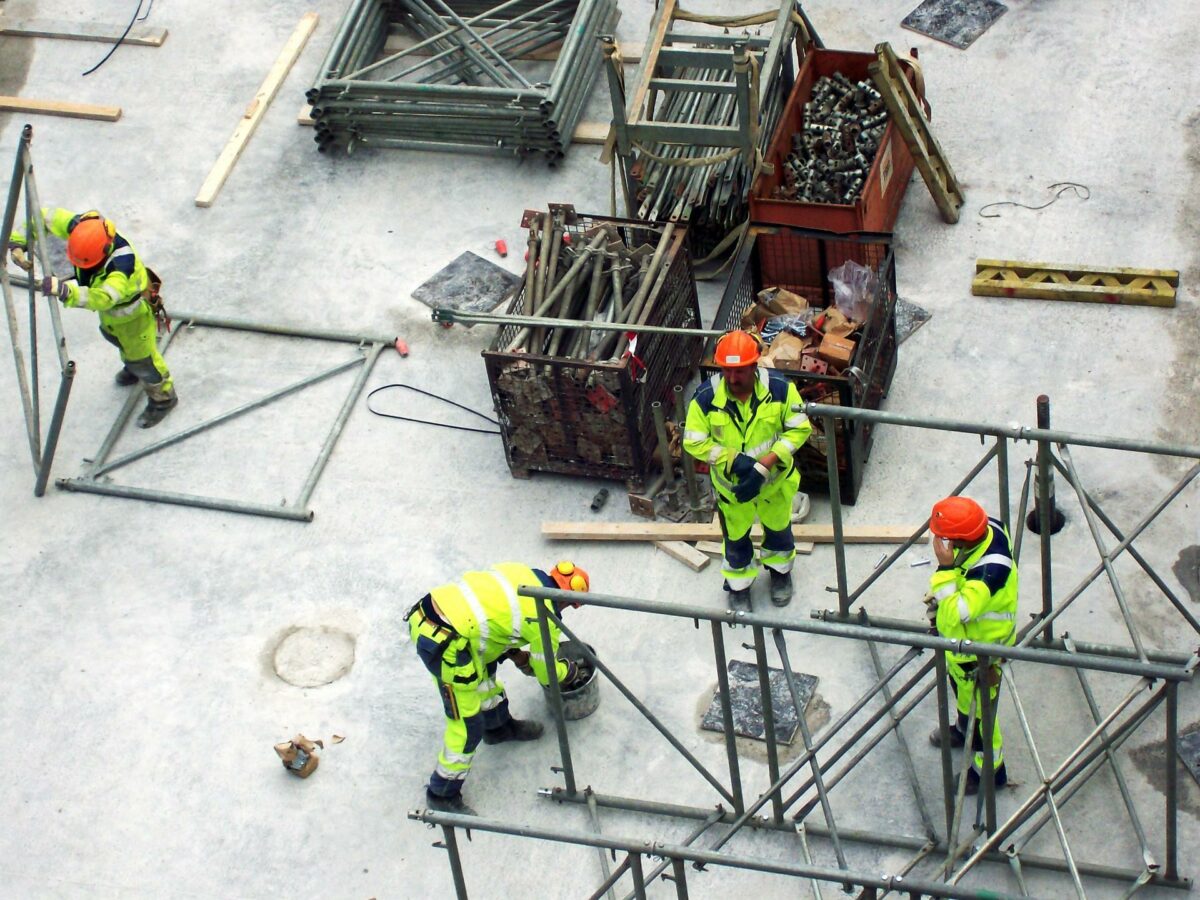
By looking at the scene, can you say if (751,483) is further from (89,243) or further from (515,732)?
(89,243)

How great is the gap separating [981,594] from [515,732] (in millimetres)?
3488

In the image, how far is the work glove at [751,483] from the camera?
38.0 feet

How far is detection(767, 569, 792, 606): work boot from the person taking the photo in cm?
1248

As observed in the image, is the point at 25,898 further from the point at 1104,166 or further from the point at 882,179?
the point at 1104,166

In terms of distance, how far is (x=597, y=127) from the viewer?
54.0ft

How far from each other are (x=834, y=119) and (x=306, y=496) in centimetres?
552

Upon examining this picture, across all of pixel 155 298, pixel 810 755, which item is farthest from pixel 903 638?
pixel 155 298

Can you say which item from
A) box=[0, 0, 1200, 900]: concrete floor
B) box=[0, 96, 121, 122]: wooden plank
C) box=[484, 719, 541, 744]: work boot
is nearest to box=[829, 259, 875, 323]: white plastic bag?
box=[0, 0, 1200, 900]: concrete floor

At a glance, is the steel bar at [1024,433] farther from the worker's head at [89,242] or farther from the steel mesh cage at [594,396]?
the worker's head at [89,242]

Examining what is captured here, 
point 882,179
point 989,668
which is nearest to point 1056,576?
point 989,668

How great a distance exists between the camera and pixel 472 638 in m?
10.8

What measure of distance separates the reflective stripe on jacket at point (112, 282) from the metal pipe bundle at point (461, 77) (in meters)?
3.24

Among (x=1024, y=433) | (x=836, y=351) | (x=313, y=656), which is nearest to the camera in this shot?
(x=1024, y=433)

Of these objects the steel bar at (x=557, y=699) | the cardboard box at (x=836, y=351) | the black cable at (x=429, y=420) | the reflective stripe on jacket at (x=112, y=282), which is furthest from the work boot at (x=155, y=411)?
the cardboard box at (x=836, y=351)
